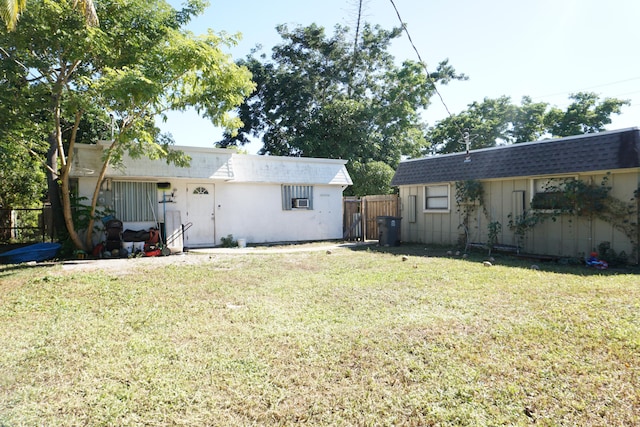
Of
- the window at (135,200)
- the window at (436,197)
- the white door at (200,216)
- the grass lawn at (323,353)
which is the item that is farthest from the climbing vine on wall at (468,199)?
the window at (135,200)

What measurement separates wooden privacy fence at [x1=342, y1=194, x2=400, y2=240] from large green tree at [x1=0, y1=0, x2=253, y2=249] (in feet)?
21.8

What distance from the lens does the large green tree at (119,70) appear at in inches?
336

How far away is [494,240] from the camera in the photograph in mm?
11500

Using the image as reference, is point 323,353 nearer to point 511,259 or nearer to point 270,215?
point 511,259

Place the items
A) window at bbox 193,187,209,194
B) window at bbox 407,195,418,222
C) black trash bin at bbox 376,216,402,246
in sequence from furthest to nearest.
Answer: window at bbox 407,195,418,222 → black trash bin at bbox 376,216,402,246 → window at bbox 193,187,209,194

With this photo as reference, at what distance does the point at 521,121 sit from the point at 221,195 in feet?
68.1

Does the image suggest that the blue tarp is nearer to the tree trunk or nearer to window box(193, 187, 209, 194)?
the tree trunk

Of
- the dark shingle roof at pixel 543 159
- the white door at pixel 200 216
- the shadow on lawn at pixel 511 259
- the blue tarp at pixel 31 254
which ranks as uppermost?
the dark shingle roof at pixel 543 159

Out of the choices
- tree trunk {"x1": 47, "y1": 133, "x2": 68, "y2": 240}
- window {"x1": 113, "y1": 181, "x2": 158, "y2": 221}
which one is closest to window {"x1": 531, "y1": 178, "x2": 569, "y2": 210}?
window {"x1": 113, "y1": 181, "x2": 158, "y2": 221}

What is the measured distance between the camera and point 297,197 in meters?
A: 14.7

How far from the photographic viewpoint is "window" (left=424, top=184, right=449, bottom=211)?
13.2 meters

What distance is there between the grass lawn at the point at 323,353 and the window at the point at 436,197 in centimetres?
656

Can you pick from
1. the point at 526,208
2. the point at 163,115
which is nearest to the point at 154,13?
the point at 163,115

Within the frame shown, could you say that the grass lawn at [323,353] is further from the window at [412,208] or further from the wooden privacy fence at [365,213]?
the wooden privacy fence at [365,213]
